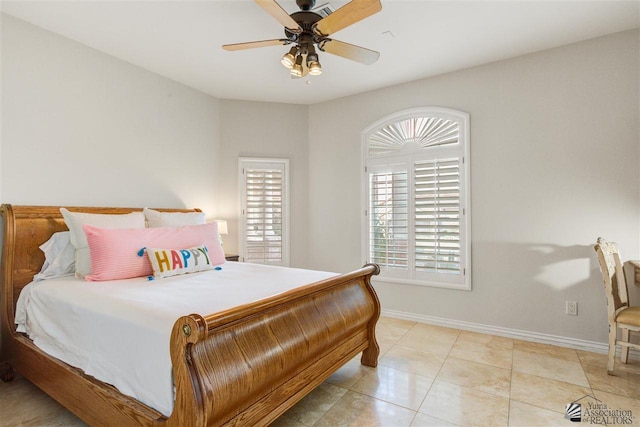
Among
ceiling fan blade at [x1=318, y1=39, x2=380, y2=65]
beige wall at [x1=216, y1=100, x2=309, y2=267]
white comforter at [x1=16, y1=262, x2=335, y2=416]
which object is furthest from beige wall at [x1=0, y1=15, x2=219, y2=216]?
ceiling fan blade at [x1=318, y1=39, x2=380, y2=65]

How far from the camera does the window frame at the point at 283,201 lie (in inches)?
170

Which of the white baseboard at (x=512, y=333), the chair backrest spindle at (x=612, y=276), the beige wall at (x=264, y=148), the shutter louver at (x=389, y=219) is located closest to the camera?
the chair backrest spindle at (x=612, y=276)

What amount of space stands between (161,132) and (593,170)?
4.29m

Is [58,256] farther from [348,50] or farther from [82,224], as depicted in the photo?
[348,50]

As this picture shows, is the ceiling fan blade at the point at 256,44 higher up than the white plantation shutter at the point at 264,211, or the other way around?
the ceiling fan blade at the point at 256,44

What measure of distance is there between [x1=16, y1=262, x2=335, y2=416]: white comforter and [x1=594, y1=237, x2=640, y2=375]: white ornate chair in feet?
6.94

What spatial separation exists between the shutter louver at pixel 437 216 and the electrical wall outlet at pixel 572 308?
956 millimetres

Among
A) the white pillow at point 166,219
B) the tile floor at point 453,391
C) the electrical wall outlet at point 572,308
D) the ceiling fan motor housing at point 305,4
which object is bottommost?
the tile floor at point 453,391

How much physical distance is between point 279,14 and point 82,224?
2.12 metres

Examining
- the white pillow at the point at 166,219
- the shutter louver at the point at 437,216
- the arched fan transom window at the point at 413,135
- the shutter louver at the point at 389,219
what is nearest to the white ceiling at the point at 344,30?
the arched fan transom window at the point at 413,135

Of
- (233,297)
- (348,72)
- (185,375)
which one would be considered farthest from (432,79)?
(185,375)

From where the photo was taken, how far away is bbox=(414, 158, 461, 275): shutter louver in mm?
3479

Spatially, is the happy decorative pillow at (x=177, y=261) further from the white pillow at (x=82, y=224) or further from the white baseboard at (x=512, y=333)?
the white baseboard at (x=512, y=333)

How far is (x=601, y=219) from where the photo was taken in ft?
9.28
